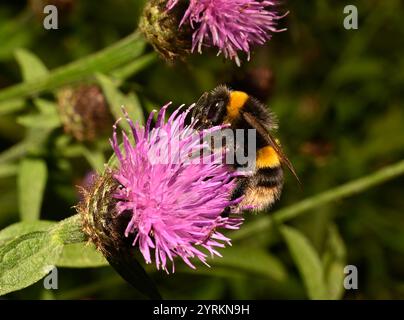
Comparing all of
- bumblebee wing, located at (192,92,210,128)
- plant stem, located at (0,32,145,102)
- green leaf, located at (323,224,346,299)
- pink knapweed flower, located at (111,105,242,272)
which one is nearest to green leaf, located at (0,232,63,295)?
pink knapweed flower, located at (111,105,242,272)

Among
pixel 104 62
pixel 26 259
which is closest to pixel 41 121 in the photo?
pixel 104 62

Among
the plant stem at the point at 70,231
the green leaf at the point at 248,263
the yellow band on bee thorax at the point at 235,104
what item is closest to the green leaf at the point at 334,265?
the green leaf at the point at 248,263

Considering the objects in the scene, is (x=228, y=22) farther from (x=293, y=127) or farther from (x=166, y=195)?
(x=293, y=127)

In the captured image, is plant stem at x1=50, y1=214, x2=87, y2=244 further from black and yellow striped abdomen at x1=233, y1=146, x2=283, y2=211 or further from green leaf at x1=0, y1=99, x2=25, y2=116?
green leaf at x1=0, y1=99, x2=25, y2=116

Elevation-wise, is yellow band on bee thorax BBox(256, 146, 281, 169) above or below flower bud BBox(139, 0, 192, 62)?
below

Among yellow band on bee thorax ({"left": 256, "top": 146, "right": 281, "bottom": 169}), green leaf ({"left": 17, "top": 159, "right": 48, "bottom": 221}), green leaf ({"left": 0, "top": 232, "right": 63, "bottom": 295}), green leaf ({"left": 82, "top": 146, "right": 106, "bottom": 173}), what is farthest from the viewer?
green leaf ({"left": 82, "top": 146, "right": 106, "bottom": 173})

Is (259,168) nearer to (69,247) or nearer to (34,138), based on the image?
(69,247)
